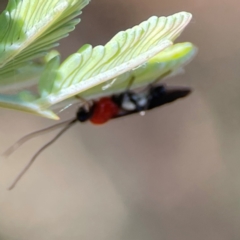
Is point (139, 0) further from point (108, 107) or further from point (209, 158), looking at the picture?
point (108, 107)

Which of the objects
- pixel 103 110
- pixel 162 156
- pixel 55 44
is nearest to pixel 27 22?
pixel 55 44

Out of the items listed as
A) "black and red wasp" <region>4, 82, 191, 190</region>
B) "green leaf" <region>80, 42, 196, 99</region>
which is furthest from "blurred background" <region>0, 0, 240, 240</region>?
"green leaf" <region>80, 42, 196, 99</region>

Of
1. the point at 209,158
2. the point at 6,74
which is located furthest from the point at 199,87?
the point at 6,74

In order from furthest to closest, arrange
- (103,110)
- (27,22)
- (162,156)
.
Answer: (162,156) < (103,110) < (27,22)

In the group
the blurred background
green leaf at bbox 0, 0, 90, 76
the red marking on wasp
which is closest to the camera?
green leaf at bbox 0, 0, 90, 76

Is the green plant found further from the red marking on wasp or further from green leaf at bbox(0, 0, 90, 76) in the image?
the red marking on wasp

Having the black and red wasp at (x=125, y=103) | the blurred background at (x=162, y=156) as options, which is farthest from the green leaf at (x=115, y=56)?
the blurred background at (x=162, y=156)

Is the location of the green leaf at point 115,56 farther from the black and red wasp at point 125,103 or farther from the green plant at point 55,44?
the black and red wasp at point 125,103

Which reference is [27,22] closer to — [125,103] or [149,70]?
[149,70]
